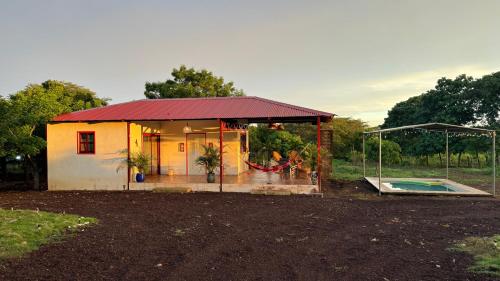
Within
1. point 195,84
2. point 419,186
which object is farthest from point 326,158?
point 195,84

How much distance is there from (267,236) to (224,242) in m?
0.82

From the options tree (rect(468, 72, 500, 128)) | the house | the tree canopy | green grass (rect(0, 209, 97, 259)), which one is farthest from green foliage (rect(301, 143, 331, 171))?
tree (rect(468, 72, 500, 128))

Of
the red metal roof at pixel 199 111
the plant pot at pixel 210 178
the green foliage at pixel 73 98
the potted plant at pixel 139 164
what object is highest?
the green foliage at pixel 73 98

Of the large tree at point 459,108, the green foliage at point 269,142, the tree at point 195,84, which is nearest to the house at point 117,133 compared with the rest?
the green foliage at point 269,142

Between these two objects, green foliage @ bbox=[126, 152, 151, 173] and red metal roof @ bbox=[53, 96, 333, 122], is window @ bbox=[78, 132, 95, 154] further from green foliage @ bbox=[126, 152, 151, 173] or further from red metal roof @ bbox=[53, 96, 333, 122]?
green foliage @ bbox=[126, 152, 151, 173]

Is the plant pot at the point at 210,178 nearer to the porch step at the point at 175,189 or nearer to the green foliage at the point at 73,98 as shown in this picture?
the porch step at the point at 175,189

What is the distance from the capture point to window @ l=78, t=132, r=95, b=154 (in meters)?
12.0

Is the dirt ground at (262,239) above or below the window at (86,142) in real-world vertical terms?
below

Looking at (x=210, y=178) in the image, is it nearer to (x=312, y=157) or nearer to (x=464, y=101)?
(x=312, y=157)

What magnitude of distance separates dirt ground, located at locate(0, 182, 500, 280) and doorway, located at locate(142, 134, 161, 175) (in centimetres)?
421

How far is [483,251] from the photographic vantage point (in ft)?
15.6

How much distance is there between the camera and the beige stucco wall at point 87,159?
38.8 ft

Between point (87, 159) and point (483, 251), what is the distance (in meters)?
11.9

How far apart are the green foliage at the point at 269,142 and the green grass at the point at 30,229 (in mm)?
12325
